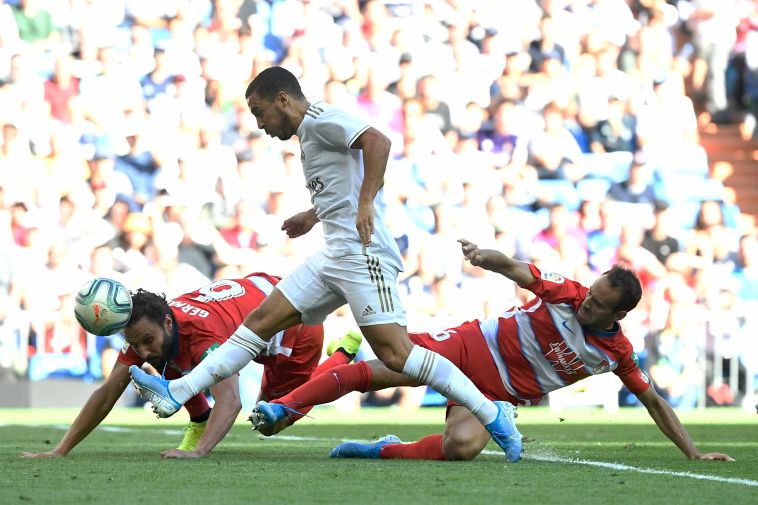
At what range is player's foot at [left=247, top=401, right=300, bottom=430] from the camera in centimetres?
609

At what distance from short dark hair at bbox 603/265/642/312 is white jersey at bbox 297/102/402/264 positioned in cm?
104

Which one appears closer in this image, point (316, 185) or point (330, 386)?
point (316, 185)

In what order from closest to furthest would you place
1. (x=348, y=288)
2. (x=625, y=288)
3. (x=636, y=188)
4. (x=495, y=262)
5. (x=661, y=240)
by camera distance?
(x=348, y=288), (x=495, y=262), (x=625, y=288), (x=661, y=240), (x=636, y=188)

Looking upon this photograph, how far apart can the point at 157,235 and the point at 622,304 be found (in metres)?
8.43

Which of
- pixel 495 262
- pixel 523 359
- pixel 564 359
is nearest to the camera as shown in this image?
pixel 495 262

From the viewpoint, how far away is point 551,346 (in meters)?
6.68

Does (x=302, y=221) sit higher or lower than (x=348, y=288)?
higher

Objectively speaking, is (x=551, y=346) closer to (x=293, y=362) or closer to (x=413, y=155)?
(x=293, y=362)

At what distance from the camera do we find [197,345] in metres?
6.59

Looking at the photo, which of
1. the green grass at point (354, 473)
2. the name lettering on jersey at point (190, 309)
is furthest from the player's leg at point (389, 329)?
the name lettering on jersey at point (190, 309)

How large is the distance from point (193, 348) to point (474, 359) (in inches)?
58.7

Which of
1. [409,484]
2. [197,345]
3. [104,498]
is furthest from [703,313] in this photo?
[104,498]

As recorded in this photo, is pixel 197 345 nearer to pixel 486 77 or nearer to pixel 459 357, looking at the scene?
pixel 459 357

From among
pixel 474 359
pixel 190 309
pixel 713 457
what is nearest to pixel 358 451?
pixel 474 359
